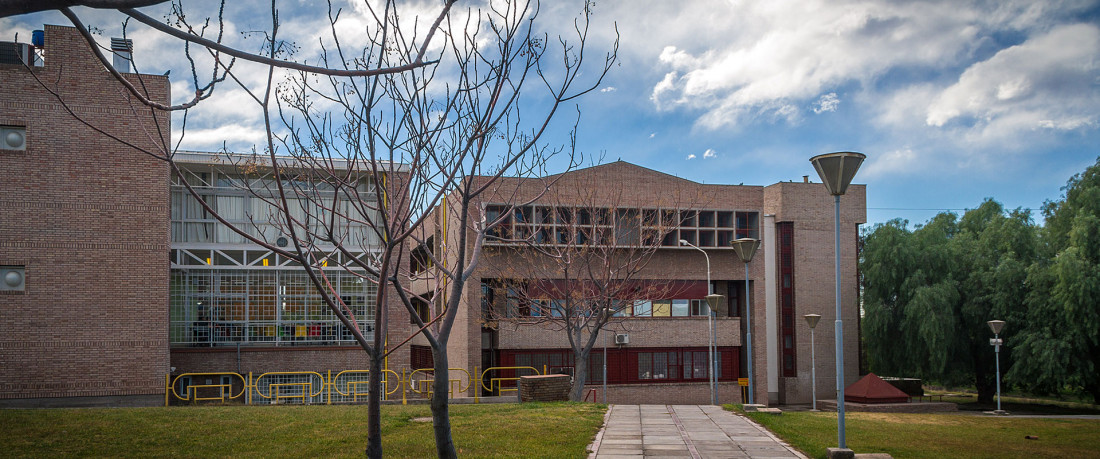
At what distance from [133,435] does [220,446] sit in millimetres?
1764

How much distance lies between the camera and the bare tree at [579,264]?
77.8ft

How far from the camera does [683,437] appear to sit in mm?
12414

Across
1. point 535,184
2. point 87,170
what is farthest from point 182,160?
point 535,184

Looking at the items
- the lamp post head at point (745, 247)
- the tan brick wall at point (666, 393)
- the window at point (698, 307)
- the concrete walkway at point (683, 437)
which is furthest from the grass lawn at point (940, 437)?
the window at point (698, 307)

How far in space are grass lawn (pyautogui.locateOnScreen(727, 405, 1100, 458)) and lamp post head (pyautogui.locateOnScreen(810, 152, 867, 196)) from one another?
364 cm

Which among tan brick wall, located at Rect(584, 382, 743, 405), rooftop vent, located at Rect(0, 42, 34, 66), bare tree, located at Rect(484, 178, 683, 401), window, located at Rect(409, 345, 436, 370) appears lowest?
tan brick wall, located at Rect(584, 382, 743, 405)

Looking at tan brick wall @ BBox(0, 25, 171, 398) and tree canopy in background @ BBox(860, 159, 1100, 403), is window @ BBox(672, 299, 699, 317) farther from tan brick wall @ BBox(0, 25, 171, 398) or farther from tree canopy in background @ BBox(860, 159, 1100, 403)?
tan brick wall @ BBox(0, 25, 171, 398)

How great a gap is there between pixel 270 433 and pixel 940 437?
38.5 ft

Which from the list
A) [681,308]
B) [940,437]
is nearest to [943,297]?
[681,308]

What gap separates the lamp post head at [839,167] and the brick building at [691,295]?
17534mm

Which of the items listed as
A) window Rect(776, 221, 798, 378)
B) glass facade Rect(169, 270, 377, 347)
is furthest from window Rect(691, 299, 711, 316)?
glass facade Rect(169, 270, 377, 347)

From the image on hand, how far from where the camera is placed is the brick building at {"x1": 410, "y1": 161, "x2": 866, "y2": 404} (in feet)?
103

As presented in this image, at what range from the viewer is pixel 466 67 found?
8.08 m

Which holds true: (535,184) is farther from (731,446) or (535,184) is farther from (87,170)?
(731,446)
